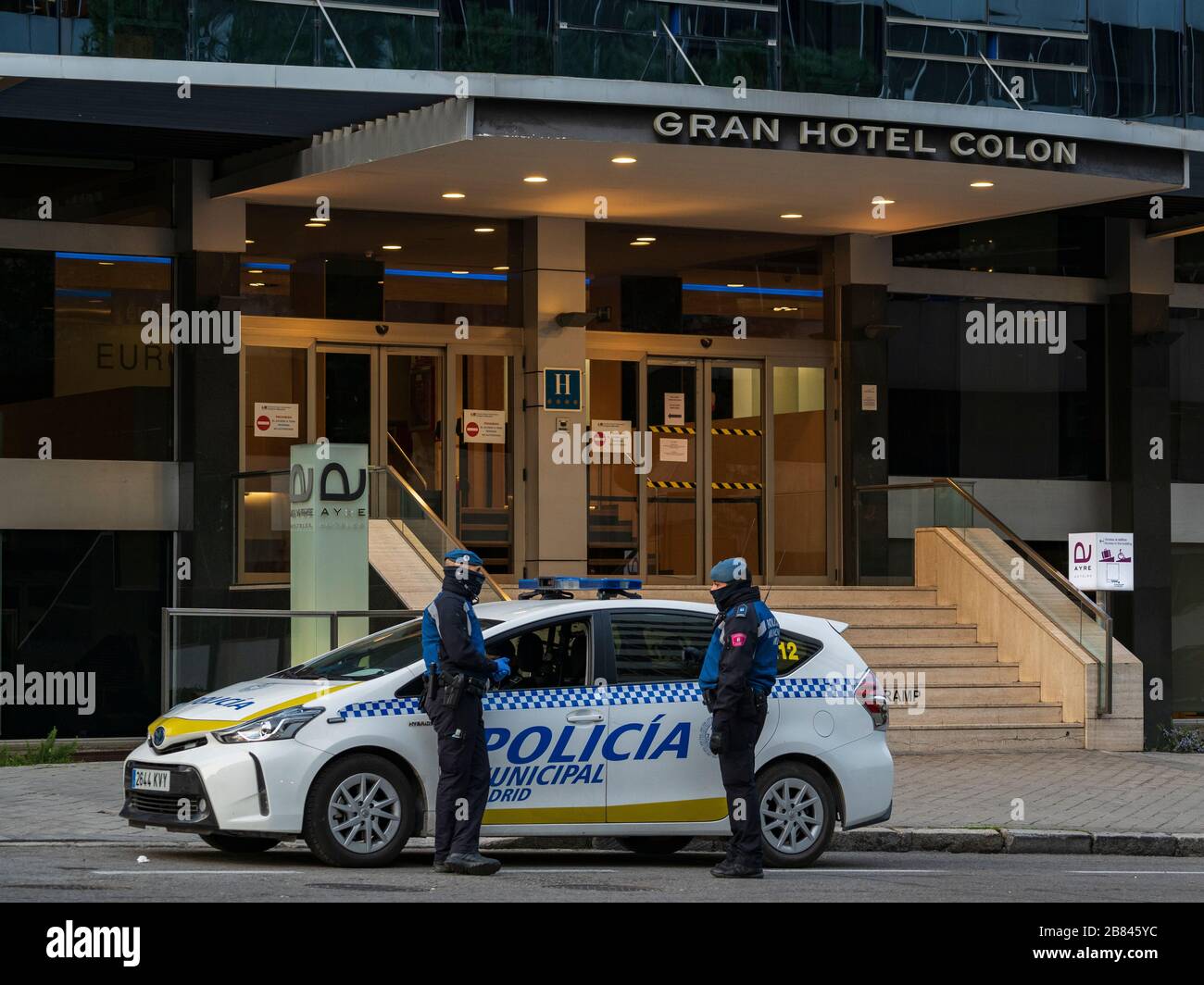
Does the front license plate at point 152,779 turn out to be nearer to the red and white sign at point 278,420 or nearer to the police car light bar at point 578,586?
the police car light bar at point 578,586

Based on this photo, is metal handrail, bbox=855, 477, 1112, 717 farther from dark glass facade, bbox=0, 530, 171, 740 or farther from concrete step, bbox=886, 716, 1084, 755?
dark glass facade, bbox=0, 530, 171, 740

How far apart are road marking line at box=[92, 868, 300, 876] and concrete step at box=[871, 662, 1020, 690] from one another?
31.0 ft

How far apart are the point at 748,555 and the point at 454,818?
12943 mm

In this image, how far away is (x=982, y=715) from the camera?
18531 millimetres

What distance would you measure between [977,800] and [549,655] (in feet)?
16.3

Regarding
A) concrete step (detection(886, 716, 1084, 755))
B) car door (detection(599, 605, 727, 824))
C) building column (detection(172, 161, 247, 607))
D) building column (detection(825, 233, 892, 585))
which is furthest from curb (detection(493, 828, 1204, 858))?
building column (detection(825, 233, 892, 585))

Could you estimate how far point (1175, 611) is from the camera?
84.2 ft

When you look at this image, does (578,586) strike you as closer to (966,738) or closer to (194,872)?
(194,872)

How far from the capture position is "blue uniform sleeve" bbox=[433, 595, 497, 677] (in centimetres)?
1055

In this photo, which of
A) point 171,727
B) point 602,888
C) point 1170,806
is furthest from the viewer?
point 1170,806

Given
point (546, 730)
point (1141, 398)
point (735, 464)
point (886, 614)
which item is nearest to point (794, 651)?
point (546, 730)
